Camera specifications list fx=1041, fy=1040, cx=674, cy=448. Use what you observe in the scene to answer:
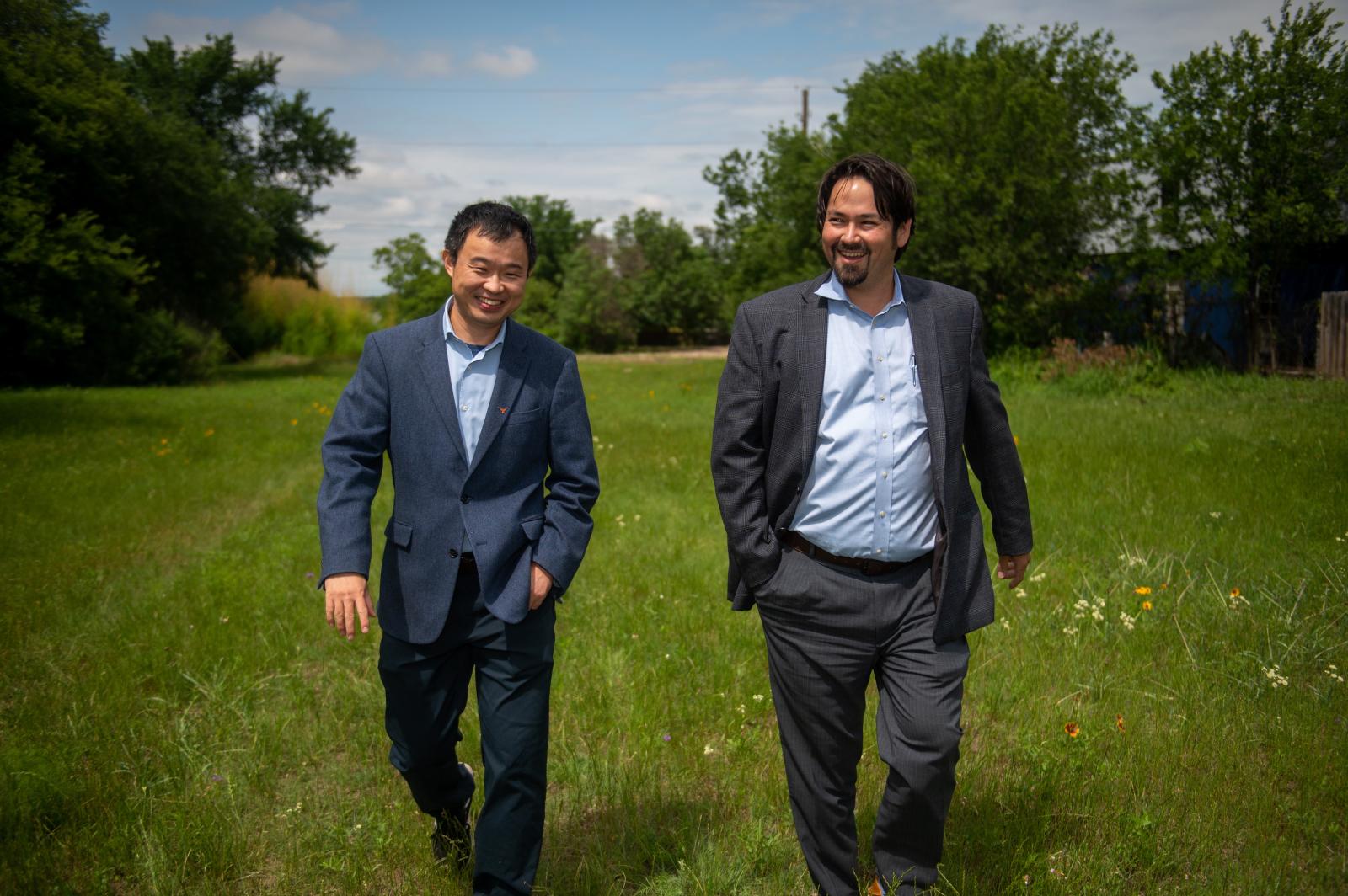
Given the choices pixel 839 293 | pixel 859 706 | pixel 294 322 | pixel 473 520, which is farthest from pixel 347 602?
pixel 294 322

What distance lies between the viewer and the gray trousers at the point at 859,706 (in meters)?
3.06

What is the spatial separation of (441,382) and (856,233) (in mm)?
1387

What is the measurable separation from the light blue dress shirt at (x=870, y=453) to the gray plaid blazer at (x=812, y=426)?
0.04 meters

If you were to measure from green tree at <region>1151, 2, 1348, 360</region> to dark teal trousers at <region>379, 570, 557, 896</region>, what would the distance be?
20.5 metres

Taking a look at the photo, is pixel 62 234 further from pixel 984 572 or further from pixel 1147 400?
pixel 984 572

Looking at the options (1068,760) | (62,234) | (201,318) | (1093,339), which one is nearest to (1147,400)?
(1093,339)

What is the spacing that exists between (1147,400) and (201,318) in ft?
103

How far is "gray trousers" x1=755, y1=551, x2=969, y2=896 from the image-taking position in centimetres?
306

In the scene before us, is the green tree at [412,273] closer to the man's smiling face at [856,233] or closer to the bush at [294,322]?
the bush at [294,322]

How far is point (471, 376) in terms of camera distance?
135 inches

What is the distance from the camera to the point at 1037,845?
146 inches

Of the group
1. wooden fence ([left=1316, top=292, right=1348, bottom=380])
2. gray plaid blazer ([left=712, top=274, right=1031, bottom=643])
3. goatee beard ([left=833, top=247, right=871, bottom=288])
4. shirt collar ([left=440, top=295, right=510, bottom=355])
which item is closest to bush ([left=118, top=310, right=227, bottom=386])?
wooden fence ([left=1316, top=292, right=1348, bottom=380])

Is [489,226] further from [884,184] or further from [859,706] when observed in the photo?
[859,706]

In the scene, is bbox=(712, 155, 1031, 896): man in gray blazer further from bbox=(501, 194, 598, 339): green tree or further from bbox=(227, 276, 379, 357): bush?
bbox=(501, 194, 598, 339): green tree
